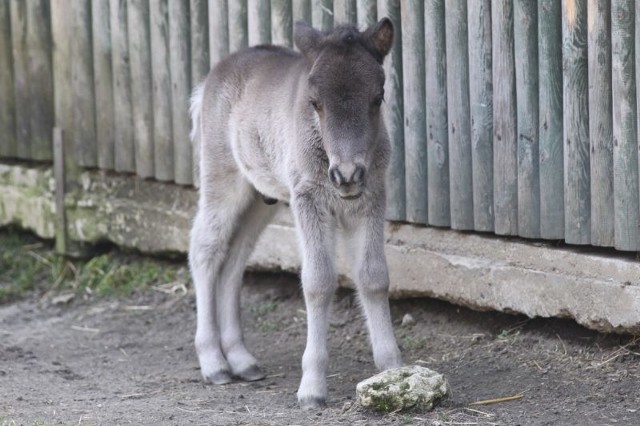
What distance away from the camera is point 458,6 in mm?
7020

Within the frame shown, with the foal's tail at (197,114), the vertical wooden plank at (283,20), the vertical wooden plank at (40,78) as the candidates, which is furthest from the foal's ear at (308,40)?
the vertical wooden plank at (40,78)

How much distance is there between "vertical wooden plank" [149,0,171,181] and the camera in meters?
8.89

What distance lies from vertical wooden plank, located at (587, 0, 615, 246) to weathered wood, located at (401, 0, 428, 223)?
1271mm

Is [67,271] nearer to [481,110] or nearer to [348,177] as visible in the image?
[481,110]

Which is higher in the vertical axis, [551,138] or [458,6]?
[458,6]

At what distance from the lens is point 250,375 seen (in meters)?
7.01

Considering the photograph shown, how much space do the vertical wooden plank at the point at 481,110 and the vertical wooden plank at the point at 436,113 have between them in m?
0.23

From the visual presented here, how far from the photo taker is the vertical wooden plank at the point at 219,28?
27.7 ft

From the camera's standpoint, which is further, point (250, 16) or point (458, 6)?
point (250, 16)

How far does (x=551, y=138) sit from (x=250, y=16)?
101 inches

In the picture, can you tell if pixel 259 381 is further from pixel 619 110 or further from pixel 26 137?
pixel 26 137

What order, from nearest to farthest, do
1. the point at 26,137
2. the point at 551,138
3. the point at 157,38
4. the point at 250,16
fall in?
the point at 551,138 → the point at 250,16 → the point at 157,38 → the point at 26,137

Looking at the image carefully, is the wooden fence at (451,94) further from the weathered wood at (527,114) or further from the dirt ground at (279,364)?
the dirt ground at (279,364)

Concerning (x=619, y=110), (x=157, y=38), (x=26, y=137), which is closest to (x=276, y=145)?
(x=619, y=110)
